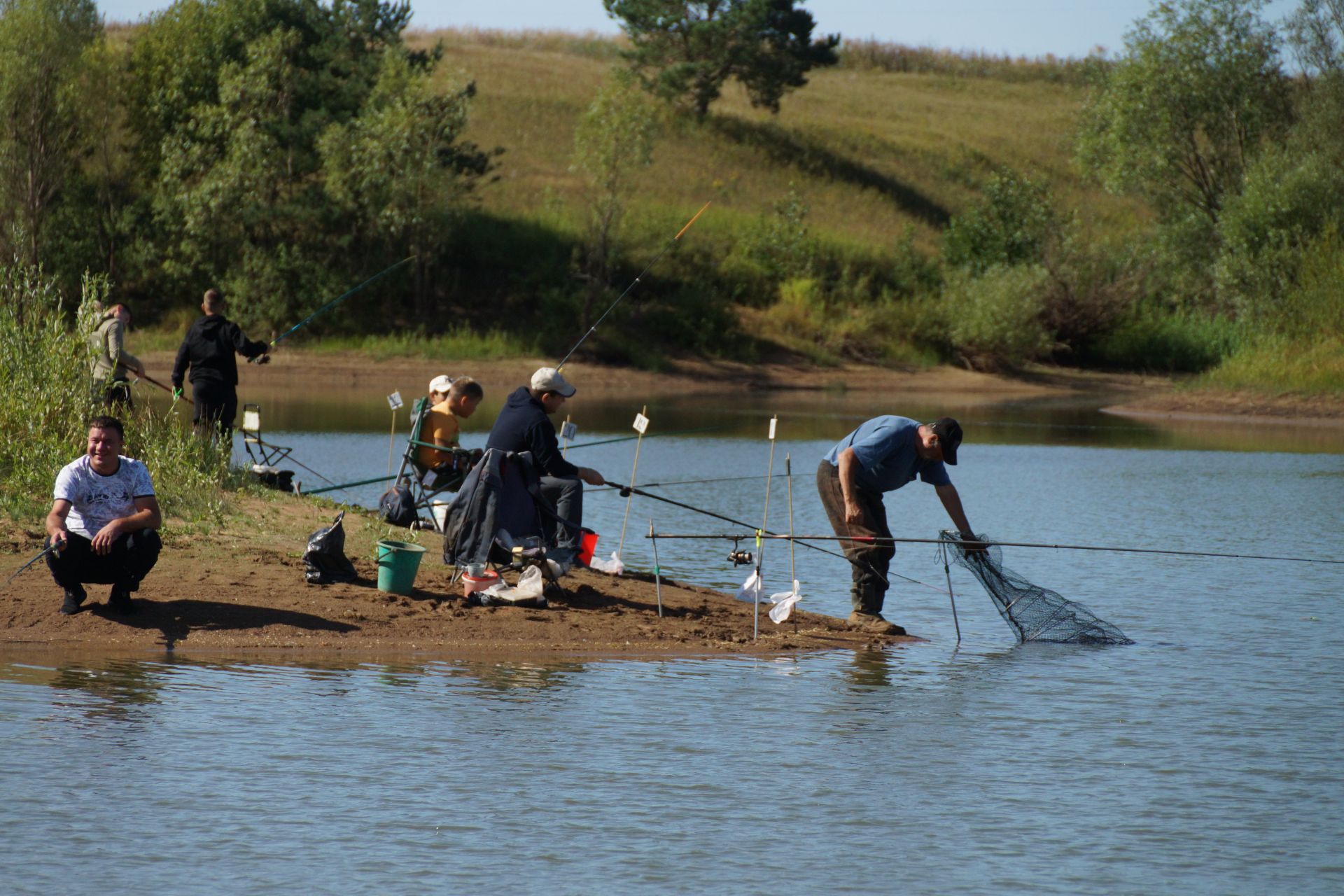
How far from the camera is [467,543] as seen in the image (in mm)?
9734

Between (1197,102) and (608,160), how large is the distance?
52.8 ft

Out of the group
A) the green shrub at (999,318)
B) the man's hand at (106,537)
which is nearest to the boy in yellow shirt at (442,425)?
the man's hand at (106,537)

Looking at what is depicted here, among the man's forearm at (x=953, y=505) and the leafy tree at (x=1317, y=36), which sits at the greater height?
the leafy tree at (x=1317, y=36)

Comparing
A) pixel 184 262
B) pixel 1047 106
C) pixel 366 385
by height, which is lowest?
pixel 366 385

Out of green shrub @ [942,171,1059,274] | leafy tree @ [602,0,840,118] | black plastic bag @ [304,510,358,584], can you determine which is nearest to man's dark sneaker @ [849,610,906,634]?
black plastic bag @ [304,510,358,584]

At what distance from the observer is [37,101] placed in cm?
3941

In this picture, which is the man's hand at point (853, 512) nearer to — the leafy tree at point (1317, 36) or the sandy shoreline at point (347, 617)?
the sandy shoreline at point (347, 617)

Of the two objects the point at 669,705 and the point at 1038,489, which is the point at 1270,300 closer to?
the point at 1038,489

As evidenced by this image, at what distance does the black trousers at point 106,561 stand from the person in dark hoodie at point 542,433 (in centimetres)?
215

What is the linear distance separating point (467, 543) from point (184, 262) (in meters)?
34.5

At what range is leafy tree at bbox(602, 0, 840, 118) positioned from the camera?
193 ft

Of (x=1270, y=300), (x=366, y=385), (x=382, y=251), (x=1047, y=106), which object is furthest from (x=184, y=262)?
(x=1047, y=106)

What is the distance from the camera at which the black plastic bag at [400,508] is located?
38.0 ft

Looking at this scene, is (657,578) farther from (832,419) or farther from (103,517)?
(832,419)
